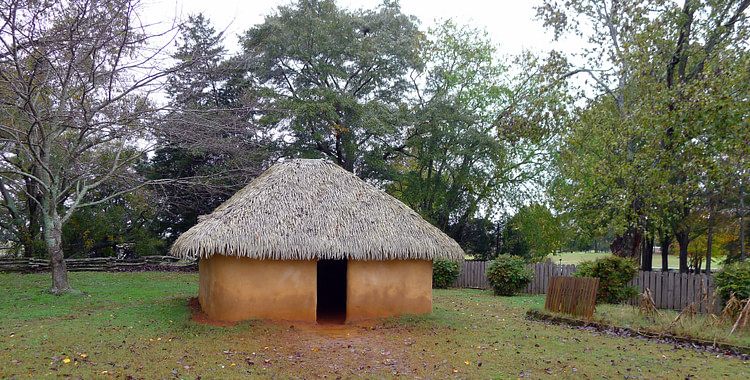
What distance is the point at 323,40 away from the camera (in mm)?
22422

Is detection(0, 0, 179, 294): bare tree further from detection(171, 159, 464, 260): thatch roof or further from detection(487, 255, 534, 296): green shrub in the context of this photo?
detection(487, 255, 534, 296): green shrub

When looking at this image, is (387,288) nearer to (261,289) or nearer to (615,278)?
(261,289)

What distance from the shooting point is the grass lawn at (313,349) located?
24.2 feet

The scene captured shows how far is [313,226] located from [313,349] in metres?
2.87

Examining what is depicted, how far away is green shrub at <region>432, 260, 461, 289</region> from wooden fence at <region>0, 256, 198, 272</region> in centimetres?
1175

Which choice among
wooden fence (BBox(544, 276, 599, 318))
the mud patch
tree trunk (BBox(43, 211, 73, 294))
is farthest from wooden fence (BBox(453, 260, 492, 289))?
tree trunk (BBox(43, 211, 73, 294))

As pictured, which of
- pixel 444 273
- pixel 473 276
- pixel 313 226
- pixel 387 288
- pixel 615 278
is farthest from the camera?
pixel 473 276

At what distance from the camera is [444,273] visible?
20.3 metres

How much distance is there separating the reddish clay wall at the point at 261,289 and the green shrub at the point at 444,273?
10.2 metres

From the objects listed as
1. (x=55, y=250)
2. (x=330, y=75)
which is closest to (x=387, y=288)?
(x=55, y=250)

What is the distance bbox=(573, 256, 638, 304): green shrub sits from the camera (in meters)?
14.3

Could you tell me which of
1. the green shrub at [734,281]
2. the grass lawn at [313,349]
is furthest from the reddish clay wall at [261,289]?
the green shrub at [734,281]

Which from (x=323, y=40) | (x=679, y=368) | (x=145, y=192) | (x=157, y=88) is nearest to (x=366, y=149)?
(x=323, y=40)

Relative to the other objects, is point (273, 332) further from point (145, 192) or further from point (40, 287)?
point (145, 192)
